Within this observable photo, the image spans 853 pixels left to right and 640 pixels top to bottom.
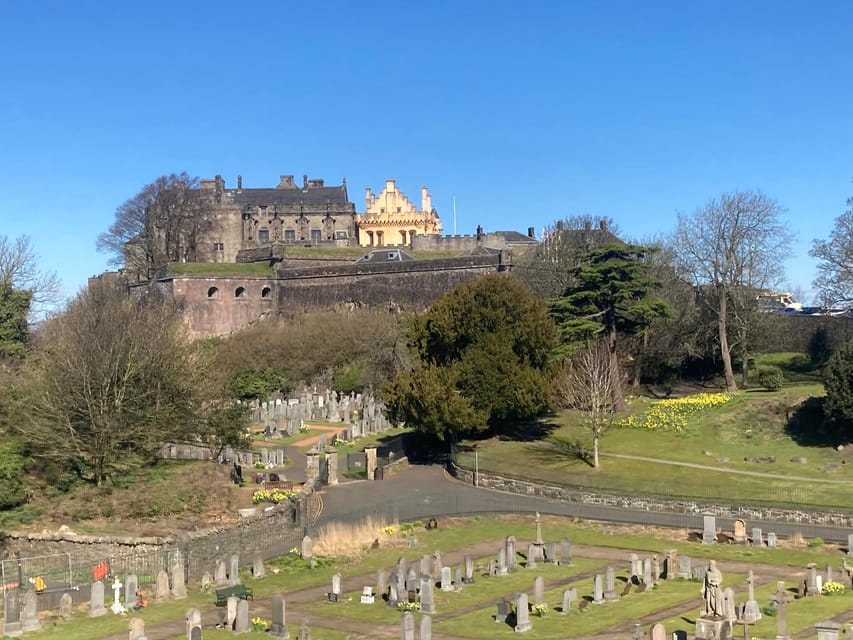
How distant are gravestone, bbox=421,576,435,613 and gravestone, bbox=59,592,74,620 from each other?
24.6 feet

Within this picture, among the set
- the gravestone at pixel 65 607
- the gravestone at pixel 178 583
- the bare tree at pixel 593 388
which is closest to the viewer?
the gravestone at pixel 65 607

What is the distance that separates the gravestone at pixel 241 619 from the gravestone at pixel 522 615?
17.8 feet

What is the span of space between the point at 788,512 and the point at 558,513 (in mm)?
6783

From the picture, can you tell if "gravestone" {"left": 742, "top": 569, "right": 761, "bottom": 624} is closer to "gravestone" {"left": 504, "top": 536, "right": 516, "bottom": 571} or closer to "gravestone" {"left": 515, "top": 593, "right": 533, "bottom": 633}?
"gravestone" {"left": 515, "top": 593, "right": 533, "bottom": 633}

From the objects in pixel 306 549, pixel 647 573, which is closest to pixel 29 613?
pixel 306 549

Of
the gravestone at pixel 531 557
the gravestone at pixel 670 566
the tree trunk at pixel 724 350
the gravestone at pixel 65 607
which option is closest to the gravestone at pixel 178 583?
the gravestone at pixel 65 607

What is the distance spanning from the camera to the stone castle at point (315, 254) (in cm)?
7131

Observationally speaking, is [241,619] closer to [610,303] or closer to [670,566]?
[670,566]

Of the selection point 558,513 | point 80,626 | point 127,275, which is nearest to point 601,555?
point 558,513

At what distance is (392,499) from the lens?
110ft

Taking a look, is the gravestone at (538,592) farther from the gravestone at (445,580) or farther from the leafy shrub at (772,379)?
the leafy shrub at (772,379)

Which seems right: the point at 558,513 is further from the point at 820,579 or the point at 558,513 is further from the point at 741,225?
the point at 741,225

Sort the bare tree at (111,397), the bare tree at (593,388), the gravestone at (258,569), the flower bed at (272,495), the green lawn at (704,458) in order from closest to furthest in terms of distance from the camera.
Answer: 1. the gravestone at (258,569)
2. the green lawn at (704,458)
3. the flower bed at (272,495)
4. the bare tree at (111,397)
5. the bare tree at (593,388)

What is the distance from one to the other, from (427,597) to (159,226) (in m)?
63.8
